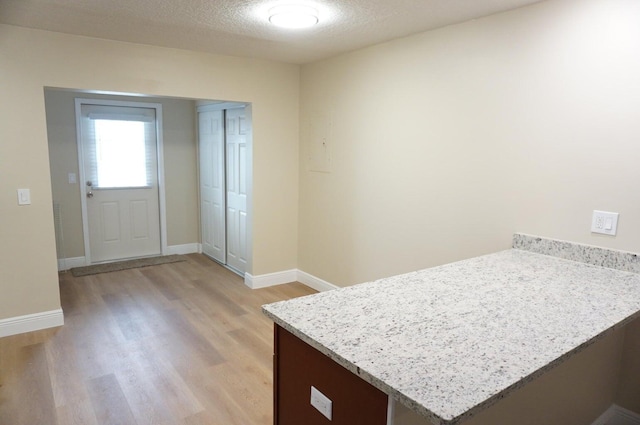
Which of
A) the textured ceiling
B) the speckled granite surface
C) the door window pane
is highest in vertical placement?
the textured ceiling

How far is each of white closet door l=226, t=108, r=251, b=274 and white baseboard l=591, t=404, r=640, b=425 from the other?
3.50 meters

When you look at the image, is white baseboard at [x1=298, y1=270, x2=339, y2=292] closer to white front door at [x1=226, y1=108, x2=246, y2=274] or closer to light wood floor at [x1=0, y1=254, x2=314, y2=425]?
light wood floor at [x1=0, y1=254, x2=314, y2=425]

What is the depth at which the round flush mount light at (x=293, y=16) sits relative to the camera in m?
2.60

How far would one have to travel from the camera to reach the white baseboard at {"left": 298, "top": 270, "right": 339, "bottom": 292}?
4411 mm

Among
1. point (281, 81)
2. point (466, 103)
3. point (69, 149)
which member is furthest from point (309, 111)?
point (69, 149)

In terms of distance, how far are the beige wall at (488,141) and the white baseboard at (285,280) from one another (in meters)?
0.33

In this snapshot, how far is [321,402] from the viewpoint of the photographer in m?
1.42

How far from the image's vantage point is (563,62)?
2350 mm

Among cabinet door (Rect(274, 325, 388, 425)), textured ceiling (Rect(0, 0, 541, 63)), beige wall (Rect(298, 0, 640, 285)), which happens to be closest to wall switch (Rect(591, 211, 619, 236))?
beige wall (Rect(298, 0, 640, 285))

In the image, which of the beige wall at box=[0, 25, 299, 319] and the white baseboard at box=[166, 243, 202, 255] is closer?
the beige wall at box=[0, 25, 299, 319]

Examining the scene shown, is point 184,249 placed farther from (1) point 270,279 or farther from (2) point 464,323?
(2) point 464,323

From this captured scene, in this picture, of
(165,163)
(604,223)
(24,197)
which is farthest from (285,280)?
(604,223)

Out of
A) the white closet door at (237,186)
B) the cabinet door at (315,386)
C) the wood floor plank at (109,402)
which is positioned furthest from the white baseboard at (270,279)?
the cabinet door at (315,386)

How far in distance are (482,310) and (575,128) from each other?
1.33 meters
